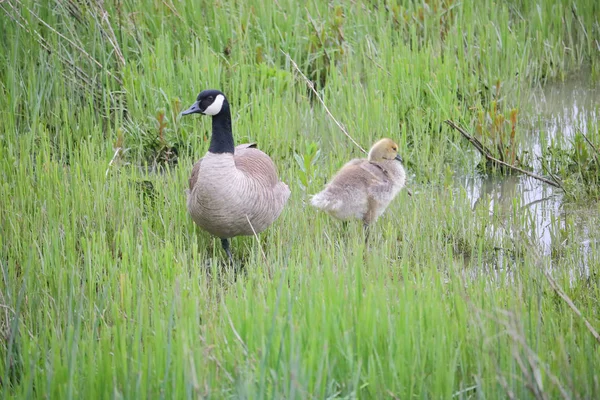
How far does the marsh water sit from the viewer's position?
17.6 feet

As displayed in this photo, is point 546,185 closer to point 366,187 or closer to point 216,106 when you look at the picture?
point 366,187

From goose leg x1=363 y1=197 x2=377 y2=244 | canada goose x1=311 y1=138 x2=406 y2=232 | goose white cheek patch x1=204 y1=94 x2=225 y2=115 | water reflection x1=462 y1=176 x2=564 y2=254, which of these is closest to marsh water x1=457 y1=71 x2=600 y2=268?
water reflection x1=462 y1=176 x2=564 y2=254

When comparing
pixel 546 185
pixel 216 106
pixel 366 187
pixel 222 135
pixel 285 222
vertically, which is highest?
pixel 216 106

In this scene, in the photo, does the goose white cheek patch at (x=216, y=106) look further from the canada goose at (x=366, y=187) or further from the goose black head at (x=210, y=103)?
the canada goose at (x=366, y=187)

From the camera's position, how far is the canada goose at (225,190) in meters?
4.86

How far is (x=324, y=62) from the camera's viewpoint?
8070 mm

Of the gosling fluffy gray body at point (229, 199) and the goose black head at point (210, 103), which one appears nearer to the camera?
the gosling fluffy gray body at point (229, 199)

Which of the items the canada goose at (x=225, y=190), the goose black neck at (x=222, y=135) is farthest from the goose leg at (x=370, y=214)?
the goose black neck at (x=222, y=135)

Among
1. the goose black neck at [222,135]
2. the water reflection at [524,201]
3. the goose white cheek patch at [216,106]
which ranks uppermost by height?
the goose white cheek patch at [216,106]

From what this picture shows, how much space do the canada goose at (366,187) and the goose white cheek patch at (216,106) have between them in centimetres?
92

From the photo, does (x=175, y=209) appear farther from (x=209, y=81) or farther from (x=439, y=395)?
(x=439, y=395)

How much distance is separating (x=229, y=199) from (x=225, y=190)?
63 millimetres

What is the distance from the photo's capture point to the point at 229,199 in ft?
15.9

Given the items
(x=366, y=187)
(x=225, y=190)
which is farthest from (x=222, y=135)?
(x=366, y=187)
